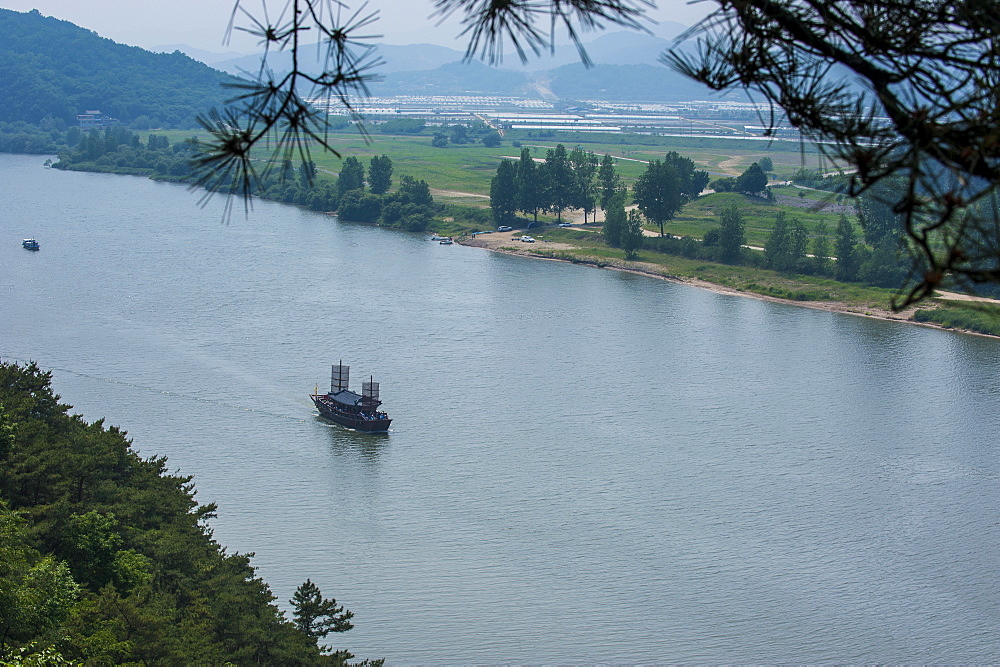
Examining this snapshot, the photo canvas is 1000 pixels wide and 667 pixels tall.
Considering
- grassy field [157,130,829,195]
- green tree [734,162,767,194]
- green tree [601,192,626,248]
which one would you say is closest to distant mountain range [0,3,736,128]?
grassy field [157,130,829,195]

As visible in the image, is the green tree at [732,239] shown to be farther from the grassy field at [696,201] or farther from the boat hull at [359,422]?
the boat hull at [359,422]

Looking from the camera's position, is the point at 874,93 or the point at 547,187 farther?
the point at 547,187

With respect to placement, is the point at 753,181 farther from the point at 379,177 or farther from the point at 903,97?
the point at 903,97

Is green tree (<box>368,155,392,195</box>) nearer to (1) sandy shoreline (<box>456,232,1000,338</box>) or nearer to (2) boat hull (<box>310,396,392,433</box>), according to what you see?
(1) sandy shoreline (<box>456,232,1000,338</box>)

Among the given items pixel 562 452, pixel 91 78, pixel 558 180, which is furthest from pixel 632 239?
pixel 91 78

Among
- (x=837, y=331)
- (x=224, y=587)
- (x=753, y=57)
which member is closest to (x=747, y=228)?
(x=837, y=331)

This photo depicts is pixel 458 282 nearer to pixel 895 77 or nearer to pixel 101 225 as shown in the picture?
pixel 101 225

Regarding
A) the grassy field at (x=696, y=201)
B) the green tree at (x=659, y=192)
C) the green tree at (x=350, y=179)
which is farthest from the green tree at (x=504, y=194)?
the green tree at (x=350, y=179)

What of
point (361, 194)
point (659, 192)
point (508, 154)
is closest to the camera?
point (659, 192)
